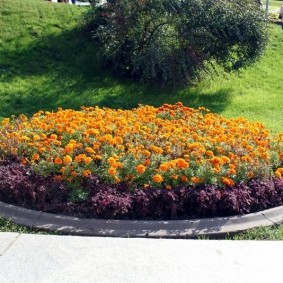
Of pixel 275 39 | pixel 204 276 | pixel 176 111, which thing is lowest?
pixel 275 39

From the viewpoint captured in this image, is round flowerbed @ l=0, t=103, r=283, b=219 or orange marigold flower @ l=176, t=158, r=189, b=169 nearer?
round flowerbed @ l=0, t=103, r=283, b=219

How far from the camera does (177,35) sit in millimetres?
9758

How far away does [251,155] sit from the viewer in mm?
5543

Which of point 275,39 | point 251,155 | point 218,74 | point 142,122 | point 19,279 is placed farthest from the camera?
point 275,39

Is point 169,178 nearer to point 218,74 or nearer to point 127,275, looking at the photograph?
point 127,275

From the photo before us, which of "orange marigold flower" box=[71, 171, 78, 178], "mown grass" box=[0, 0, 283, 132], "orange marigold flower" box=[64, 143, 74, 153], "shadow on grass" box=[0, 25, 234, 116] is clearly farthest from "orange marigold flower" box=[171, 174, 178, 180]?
"shadow on grass" box=[0, 25, 234, 116]

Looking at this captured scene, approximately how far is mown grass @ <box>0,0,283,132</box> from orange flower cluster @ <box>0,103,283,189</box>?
2451 millimetres

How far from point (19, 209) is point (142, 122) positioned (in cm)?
214

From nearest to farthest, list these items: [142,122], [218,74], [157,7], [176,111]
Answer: [142,122] → [176,111] → [157,7] → [218,74]

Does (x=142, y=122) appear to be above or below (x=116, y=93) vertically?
above

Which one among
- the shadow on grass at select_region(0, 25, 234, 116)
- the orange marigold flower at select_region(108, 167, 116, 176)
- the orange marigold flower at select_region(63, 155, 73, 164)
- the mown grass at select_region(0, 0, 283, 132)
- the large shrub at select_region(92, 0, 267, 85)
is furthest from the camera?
the large shrub at select_region(92, 0, 267, 85)

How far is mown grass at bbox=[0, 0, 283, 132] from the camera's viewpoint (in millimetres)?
9391

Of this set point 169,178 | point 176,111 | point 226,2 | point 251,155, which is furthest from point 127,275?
point 226,2

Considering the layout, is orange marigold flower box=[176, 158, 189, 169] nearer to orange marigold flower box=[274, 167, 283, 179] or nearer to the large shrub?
orange marigold flower box=[274, 167, 283, 179]
